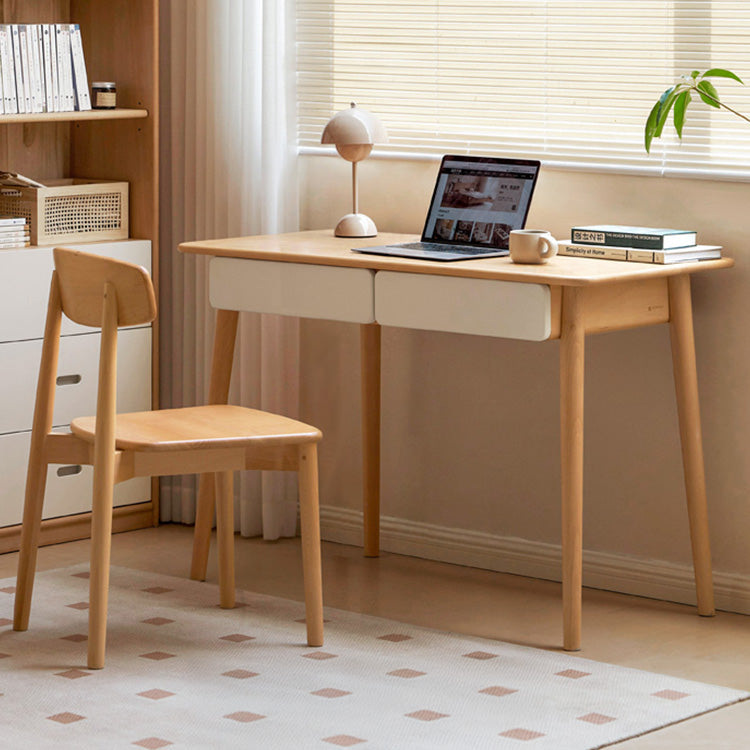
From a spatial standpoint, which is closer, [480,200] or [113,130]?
[480,200]

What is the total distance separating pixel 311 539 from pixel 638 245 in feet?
2.91

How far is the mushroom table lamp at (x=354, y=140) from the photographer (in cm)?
361

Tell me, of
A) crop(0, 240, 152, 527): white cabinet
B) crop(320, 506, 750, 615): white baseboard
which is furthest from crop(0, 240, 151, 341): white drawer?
crop(320, 506, 750, 615): white baseboard

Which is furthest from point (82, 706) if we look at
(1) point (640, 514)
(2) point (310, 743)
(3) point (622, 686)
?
(1) point (640, 514)

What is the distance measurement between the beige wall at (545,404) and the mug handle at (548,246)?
413 mm

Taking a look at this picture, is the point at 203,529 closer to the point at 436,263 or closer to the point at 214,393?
the point at 214,393

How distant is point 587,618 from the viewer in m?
3.33

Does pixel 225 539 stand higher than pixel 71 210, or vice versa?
pixel 71 210

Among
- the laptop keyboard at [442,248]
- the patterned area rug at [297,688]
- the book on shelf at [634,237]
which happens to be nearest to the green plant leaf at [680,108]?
the book on shelf at [634,237]

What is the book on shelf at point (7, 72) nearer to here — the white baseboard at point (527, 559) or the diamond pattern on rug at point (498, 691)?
the white baseboard at point (527, 559)

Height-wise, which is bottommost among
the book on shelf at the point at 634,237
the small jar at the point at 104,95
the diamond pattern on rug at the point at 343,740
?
the diamond pattern on rug at the point at 343,740

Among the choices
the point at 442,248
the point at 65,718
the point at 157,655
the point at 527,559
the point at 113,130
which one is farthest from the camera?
the point at 113,130

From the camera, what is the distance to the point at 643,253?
10.5 feet

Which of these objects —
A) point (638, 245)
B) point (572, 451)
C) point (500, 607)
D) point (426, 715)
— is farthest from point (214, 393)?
point (426, 715)
